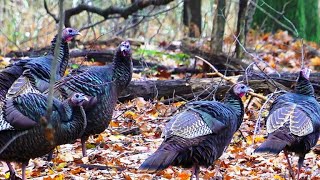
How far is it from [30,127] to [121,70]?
6.17 feet

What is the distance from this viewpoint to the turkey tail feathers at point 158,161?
17.5ft

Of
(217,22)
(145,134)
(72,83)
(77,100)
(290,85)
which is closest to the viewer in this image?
(77,100)

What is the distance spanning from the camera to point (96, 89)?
6867 millimetres

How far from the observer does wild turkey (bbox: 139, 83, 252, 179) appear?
18.2 ft

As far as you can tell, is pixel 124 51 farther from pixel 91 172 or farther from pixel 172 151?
pixel 172 151

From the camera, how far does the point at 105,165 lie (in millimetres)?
6703

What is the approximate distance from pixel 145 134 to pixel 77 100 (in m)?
2.23

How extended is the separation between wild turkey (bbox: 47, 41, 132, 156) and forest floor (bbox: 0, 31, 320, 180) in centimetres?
41

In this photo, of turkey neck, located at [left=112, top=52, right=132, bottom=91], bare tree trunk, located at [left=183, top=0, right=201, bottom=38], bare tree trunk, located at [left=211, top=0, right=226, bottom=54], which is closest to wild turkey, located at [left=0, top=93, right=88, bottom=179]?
turkey neck, located at [left=112, top=52, right=132, bottom=91]

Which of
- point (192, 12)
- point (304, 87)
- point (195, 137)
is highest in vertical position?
point (192, 12)

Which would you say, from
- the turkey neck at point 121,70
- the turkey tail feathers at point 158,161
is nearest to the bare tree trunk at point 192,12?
the turkey neck at point 121,70

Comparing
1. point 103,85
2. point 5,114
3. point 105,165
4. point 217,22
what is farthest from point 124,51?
point 217,22

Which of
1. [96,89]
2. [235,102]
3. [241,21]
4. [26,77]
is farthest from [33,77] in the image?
[241,21]

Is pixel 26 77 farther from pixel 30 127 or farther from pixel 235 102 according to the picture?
pixel 235 102
